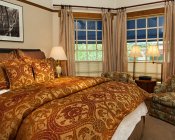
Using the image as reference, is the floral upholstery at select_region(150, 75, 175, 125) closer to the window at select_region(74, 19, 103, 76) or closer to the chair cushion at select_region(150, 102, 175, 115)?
the chair cushion at select_region(150, 102, 175, 115)

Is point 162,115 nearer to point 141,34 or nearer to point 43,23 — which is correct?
A: point 141,34

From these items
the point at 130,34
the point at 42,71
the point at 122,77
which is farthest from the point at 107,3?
the point at 42,71

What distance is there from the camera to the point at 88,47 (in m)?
5.30

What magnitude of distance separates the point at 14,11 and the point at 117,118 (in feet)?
9.98

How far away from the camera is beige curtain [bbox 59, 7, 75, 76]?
482cm

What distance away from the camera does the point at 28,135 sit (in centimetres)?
138

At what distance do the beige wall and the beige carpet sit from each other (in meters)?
2.73

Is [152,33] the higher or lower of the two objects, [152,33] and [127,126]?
the higher

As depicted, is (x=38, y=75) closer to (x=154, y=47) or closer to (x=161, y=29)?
(x=154, y=47)

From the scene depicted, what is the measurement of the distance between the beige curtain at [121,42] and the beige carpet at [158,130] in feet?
6.13

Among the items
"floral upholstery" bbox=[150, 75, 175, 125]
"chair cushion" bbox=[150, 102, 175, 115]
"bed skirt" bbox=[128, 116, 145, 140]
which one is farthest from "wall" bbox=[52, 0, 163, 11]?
"bed skirt" bbox=[128, 116, 145, 140]

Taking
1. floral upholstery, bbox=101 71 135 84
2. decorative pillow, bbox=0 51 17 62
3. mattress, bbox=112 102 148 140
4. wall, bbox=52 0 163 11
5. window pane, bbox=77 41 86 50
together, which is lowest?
mattress, bbox=112 102 148 140

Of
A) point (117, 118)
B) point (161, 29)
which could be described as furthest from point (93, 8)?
point (117, 118)

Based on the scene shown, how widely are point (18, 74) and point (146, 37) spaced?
342 cm
